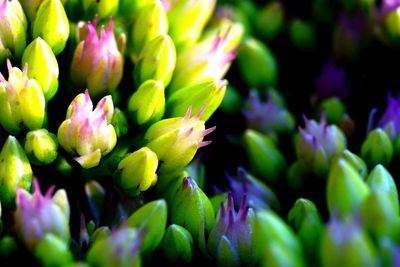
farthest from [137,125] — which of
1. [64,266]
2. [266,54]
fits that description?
[266,54]

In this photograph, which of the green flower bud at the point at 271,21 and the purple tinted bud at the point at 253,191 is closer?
the purple tinted bud at the point at 253,191

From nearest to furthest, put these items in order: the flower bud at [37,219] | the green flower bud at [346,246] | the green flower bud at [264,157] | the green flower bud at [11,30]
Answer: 1. the green flower bud at [346,246]
2. the flower bud at [37,219]
3. the green flower bud at [11,30]
4. the green flower bud at [264,157]

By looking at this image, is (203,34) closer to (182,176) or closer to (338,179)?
(182,176)

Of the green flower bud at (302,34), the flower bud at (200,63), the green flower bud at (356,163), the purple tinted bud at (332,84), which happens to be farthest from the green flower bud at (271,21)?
the green flower bud at (356,163)

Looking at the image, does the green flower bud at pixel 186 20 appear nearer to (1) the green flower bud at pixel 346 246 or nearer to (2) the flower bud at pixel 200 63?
(2) the flower bud at pixel 200 63

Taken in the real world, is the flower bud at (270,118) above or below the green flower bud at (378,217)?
below

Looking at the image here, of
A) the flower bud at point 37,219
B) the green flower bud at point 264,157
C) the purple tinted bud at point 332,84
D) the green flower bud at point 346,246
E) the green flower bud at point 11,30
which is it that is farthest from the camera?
the purple tinted bud at point 332,84

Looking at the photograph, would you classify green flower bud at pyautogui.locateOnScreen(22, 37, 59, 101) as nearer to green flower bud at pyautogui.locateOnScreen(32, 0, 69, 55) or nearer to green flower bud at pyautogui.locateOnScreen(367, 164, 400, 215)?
green flower bud at pyautogui.locateOnScreen(32, 0, 69, 55)

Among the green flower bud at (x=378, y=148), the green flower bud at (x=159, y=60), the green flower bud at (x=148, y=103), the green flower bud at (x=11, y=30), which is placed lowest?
the green flower bud at (x=378, y=148)
